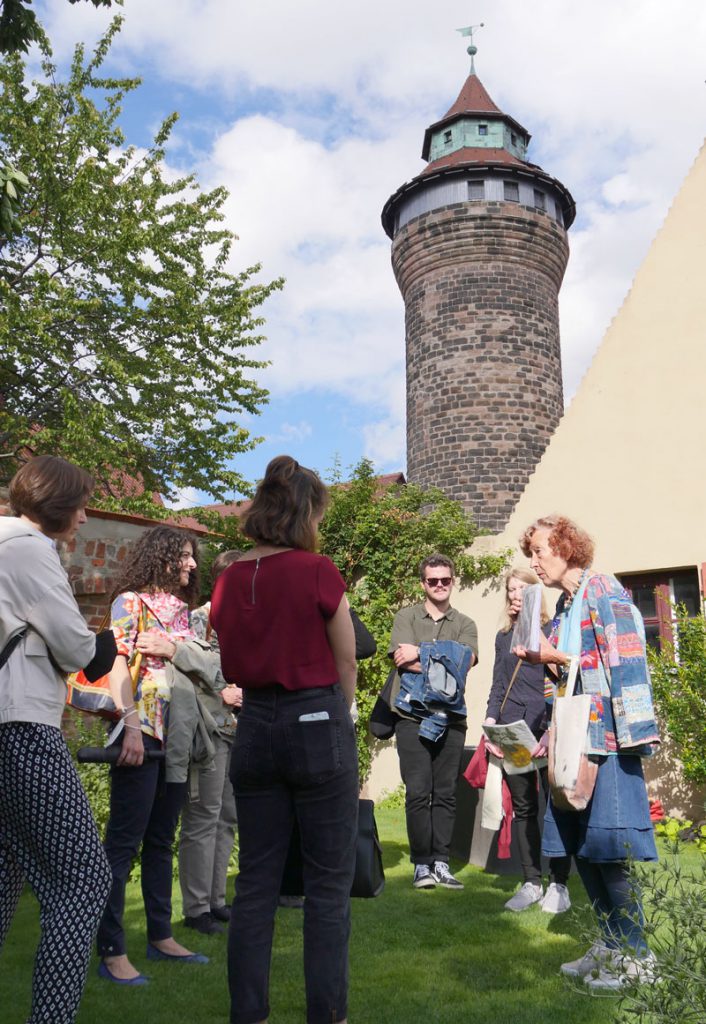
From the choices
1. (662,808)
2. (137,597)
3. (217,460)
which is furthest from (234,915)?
(217,460)

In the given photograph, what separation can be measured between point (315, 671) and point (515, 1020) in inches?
62.4

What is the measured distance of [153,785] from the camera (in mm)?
3803

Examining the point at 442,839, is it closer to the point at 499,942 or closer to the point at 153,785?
the point at 499,942

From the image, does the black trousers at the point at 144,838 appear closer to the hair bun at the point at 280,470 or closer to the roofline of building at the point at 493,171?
the hair bun at the point at 280,470

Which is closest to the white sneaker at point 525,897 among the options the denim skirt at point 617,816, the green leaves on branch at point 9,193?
the denim skirt at point 617,816

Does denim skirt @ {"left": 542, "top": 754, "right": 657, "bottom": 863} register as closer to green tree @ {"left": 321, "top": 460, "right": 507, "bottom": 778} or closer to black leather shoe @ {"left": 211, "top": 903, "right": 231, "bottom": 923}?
black leather shoe @ {"left": 211, "top": 903, "right": 231, "bottom": 923}

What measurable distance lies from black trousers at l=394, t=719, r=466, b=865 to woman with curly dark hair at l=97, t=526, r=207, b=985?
204 cm

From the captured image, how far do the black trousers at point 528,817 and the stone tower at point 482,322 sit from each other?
1446 centimetres

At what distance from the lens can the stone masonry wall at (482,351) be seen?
1994cm

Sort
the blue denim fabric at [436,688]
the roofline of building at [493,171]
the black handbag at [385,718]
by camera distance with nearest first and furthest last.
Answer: the blue denim fabric at [436,688], the black handbag at [385,718], the roofline of building at [493,171]

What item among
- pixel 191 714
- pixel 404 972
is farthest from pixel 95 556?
pixel 404 972

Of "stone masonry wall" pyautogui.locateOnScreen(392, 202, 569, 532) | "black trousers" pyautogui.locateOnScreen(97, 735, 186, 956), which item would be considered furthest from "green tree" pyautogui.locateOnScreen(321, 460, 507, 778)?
"stone masonry wall" pyautogui.locateOnScreen(392, 202, 569, 532)

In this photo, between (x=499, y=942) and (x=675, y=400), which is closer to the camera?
(x=499, y=942)

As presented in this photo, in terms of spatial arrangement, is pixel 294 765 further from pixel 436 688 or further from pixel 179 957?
pixel 436 688
